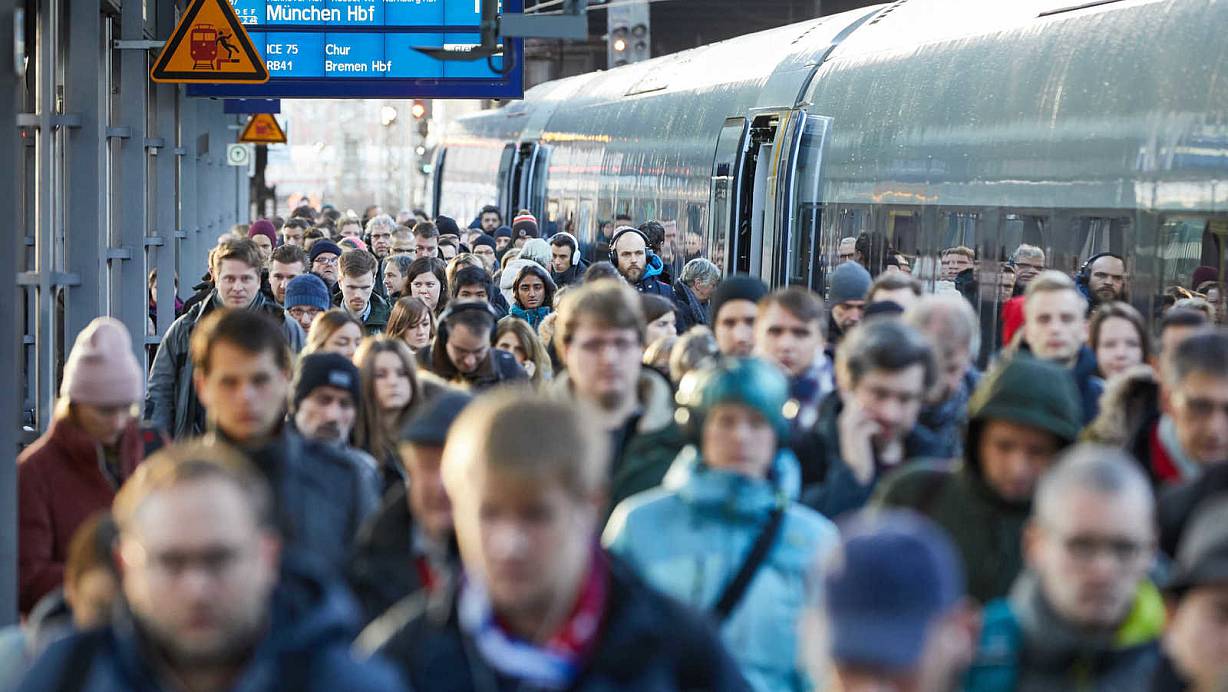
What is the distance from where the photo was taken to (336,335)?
8203mm

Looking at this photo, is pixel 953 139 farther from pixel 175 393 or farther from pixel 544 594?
pixel 544 594

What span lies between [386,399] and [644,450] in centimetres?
177

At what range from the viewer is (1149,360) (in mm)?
7582

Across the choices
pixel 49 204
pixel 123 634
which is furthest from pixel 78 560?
pixel 49 204

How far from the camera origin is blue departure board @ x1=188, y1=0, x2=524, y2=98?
55.5 feet

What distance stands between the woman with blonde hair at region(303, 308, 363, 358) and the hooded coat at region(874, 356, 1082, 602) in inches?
148

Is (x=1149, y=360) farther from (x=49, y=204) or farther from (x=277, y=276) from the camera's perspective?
(x=277, y=276)

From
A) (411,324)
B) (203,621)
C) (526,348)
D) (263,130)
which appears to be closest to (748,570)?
(203,621)

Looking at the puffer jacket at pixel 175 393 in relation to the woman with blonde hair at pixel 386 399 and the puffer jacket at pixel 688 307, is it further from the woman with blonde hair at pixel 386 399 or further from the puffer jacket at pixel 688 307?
the puffer jacket at pixel 688 307

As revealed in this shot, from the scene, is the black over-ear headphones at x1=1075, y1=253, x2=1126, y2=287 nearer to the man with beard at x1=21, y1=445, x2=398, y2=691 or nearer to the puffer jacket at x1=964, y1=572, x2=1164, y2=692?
the puffer jacket at x1=964, y1=572, x2=1164, y2=692

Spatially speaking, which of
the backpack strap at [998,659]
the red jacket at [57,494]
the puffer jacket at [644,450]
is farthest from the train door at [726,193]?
the backpack strap at [998,659]

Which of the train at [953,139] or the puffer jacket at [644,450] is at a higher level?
the train at [953,139]

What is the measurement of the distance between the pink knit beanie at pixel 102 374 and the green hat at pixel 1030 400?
226 cm

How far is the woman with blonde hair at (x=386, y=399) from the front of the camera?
22.2 ft
